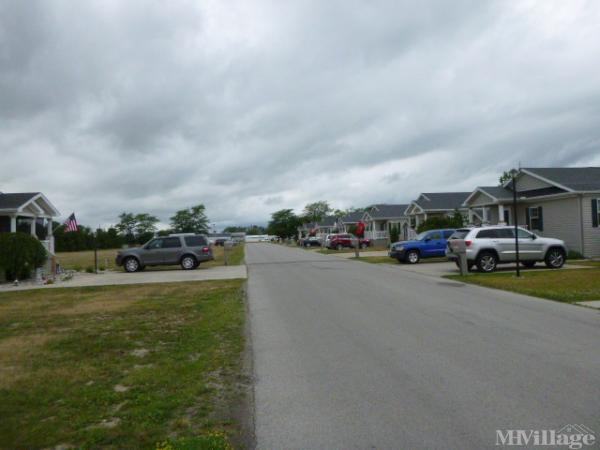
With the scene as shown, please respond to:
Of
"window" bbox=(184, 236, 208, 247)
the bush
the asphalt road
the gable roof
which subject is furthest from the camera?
"window" bbox=(184, 236, 208, 247)

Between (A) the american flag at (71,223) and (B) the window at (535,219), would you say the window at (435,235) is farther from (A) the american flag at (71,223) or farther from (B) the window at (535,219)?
(A) the american flag at (71,223)

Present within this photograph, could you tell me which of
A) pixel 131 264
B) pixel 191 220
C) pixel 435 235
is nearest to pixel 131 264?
pixel 131 264

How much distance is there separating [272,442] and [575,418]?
2.71m

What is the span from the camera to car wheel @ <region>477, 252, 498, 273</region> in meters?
19.5

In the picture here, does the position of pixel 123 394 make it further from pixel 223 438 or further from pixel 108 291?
pixel 108 291

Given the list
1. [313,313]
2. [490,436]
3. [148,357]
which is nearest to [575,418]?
[490,436]

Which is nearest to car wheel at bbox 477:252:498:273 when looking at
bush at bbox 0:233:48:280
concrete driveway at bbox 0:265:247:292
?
concrete driveway at bbox 0:265:247:292

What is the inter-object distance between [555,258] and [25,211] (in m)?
26.0

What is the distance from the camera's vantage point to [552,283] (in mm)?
14844

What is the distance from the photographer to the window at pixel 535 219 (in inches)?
1096

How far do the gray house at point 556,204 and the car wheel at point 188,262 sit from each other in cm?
1774

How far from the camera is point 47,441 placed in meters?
4.29

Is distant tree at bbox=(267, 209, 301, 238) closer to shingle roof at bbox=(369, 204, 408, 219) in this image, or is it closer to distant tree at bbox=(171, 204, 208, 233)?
distant tree at bbox=(171, 204, 208, 233)

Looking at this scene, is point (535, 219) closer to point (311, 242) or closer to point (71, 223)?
point (71, 223)
